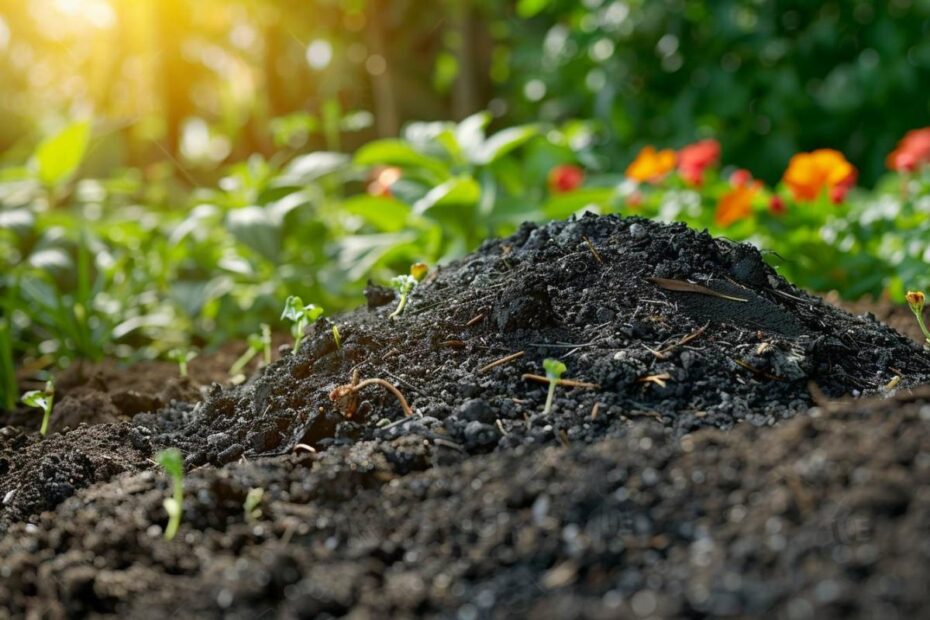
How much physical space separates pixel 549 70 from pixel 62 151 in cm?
359

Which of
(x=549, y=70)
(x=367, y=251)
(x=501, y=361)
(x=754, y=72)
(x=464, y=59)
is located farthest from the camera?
(x=464, y=59)

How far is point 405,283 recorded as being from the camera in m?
2.07

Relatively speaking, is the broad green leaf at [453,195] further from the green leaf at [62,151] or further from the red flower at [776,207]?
the green leaf at [62,151]

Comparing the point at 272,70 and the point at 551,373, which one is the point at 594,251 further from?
the point at 272,70

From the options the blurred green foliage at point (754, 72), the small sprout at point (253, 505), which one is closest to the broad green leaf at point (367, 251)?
the small sprout at point (253, 505)

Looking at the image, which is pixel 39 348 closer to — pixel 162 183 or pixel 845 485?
pixel 162 183

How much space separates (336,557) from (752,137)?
554 centimetres

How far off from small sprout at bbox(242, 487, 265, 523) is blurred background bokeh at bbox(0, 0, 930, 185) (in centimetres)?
294

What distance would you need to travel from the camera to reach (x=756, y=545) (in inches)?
42.6

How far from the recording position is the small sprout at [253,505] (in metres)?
1.42

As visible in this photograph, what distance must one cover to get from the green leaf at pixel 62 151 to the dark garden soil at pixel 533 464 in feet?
5.11

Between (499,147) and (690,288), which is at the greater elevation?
(499,147)

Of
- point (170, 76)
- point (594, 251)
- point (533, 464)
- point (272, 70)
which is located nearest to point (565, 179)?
point (594, 251)

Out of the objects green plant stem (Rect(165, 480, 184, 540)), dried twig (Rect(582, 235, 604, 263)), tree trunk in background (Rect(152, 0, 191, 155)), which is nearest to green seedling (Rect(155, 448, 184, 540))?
green plant stem (Rect(165, 480, 184, 540))
